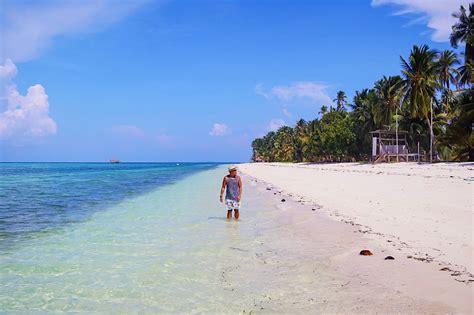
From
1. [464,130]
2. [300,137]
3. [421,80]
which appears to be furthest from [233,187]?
[300,137]

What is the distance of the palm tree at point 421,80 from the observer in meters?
42.8

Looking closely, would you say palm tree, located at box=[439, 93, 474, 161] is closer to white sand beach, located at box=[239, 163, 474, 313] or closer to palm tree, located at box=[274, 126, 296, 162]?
white sand beach, located at box=[239, 163, 474, 313]

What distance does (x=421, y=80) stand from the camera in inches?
1692

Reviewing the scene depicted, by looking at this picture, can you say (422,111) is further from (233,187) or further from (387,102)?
(233,187)

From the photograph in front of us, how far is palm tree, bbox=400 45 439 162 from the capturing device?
140 ft

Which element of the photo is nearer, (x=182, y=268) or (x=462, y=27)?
(x=182, y=268)

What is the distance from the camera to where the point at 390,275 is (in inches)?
228

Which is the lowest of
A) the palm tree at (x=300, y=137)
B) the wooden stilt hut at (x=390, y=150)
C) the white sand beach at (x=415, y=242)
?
the white sand beach at (x=415, y=242)

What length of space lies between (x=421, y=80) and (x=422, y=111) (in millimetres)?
3376

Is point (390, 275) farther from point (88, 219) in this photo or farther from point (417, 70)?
point (417, 70)

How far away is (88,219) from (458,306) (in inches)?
468

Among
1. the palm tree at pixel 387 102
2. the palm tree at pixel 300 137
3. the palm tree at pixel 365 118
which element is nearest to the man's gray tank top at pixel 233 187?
the palm tree at pixel 387 102

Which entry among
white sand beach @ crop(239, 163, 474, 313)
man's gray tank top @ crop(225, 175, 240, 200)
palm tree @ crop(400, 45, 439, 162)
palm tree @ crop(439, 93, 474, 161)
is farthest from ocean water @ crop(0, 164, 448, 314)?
palm tree @ crop(400, 45, 439, 162)

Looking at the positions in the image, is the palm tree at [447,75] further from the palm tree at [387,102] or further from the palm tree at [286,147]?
the palm tree at [286,147]
